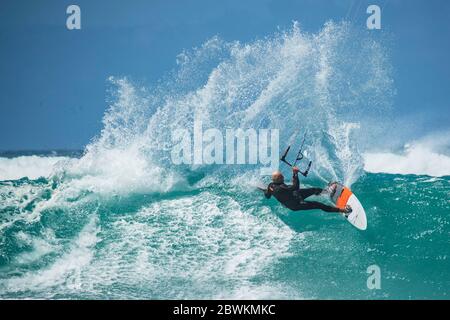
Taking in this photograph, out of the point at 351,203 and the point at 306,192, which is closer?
the point at 306,192

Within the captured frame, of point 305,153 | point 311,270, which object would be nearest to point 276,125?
point 305,153

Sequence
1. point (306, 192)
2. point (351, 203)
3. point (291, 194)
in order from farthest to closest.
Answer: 1. point (351, 203)
2. point (306, 192)
3. point (291, 194)

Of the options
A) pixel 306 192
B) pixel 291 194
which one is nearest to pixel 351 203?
pixel 306 192

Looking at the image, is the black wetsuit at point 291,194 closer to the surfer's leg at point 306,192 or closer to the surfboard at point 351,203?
the surfer's leg at point 306,192

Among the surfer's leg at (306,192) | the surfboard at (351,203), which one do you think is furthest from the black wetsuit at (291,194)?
the surfboard at (351,203)

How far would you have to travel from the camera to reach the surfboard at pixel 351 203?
616 centimetres

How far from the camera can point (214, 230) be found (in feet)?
21.2

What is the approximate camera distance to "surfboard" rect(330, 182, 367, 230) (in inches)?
243

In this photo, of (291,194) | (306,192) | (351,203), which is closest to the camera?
(291,194)

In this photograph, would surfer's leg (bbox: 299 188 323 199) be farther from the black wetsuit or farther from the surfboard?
the surfboard

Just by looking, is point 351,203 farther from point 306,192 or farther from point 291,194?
point 291,194

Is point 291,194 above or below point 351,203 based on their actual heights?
above

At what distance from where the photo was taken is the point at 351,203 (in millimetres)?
6152

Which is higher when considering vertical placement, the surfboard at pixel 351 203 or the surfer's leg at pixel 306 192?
the surfer's leg at pixel 306 192
